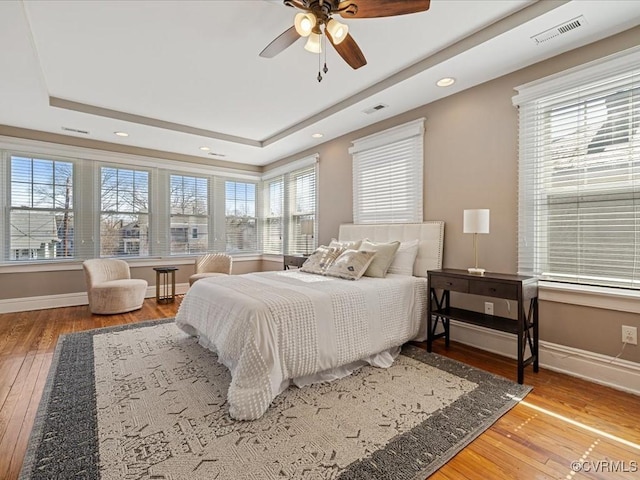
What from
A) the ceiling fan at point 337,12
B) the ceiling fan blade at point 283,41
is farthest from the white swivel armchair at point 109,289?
the ceiling fan at point 337,12

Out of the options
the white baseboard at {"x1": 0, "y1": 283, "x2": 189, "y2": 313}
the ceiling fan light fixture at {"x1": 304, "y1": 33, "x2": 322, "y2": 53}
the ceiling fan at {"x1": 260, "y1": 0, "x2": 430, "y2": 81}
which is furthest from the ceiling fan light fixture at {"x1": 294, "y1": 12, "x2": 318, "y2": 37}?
the white baseboard at {"x1": 0, "y1": 283, "x2": 189, "y2": 313}

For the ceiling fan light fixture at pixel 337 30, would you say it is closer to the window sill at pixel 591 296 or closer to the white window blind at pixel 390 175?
the white window blind at pixel 390 175

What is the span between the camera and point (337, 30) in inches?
80.2

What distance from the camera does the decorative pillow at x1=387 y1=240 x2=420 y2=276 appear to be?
3449 millimetres

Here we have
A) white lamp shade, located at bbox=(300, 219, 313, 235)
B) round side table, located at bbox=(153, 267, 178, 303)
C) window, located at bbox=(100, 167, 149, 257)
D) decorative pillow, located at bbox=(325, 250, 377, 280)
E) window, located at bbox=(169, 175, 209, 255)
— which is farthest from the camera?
window, located at bbox=(169, 175, 209, 255)

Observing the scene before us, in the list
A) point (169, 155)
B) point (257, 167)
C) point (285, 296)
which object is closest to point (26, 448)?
point (285, 296)

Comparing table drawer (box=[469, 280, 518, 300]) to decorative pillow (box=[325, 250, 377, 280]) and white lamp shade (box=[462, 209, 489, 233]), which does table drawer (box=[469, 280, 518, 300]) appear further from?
decorative pillow (box=[325, 250, 377, 280])

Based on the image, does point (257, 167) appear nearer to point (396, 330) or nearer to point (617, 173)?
point (396, 330)

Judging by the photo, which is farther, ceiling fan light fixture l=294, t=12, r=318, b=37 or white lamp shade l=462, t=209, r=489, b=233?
white lamp shade l=462, t=209, r=489, b=233

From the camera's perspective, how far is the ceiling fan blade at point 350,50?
2150 millimetres

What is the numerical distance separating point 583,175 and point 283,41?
248 centimetres

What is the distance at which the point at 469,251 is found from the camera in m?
3.20

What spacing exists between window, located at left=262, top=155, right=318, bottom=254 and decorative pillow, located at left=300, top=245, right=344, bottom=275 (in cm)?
165

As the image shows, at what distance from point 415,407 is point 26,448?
213 centimetres
